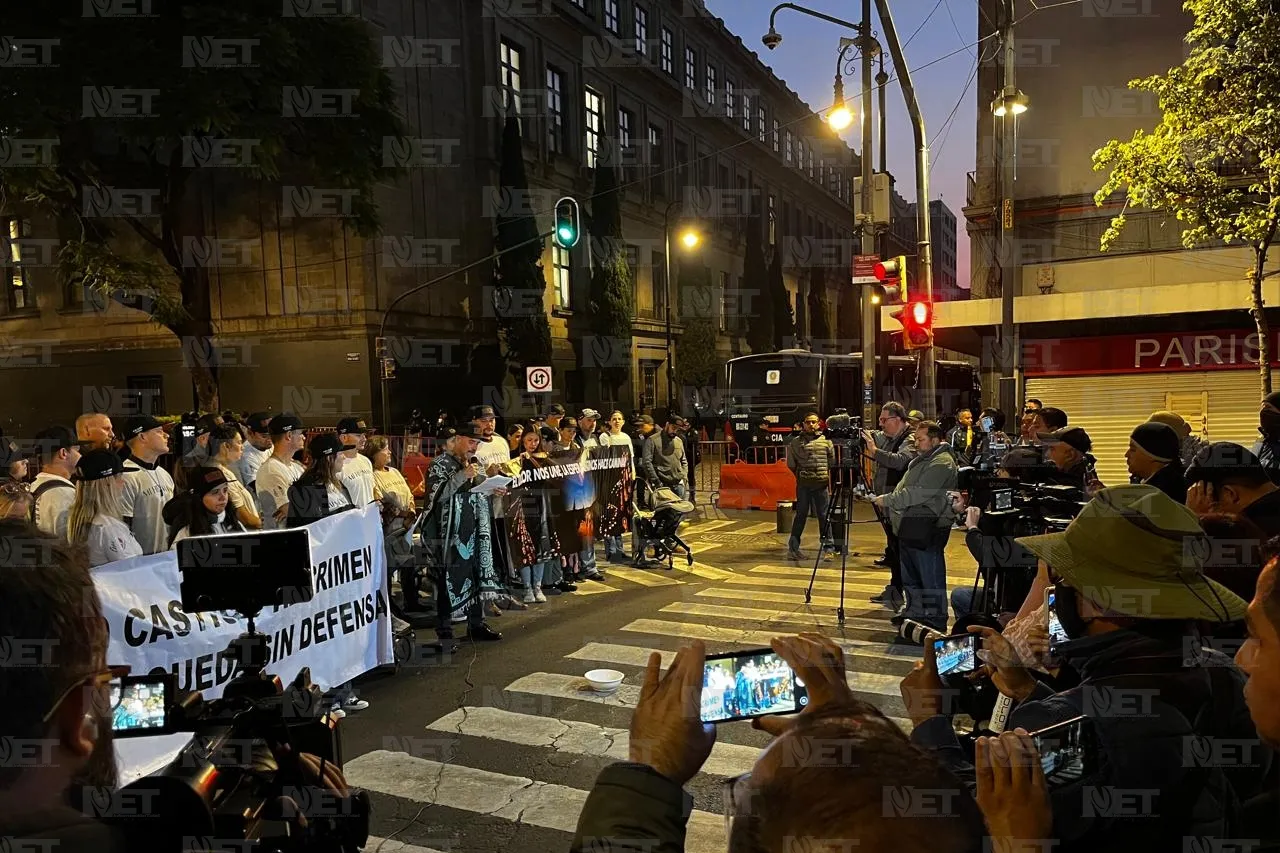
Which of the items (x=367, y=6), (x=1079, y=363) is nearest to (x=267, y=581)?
(x=1079, y=363)

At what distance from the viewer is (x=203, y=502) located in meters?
5.44

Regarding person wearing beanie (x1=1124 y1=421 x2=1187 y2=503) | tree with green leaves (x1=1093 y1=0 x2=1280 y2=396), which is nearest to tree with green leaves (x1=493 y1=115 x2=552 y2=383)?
tree with green leaves (x1=1093 y1=0 x2=1280 y2=396)

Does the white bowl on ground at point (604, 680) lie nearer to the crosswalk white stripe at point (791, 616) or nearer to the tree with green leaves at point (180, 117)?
the crosswalk white stripe at point (791, 616)

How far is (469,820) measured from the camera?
4227mm

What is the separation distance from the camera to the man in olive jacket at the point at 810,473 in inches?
433

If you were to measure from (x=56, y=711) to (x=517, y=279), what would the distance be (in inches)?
994

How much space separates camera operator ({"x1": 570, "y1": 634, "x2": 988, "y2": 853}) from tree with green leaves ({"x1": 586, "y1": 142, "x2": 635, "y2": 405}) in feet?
95.4

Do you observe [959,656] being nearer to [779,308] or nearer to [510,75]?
[510,75]

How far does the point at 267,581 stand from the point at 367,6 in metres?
23.2

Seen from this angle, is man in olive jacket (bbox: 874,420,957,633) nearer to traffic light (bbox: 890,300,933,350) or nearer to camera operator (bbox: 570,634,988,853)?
traffic light (bbox: 890,300,933,350)

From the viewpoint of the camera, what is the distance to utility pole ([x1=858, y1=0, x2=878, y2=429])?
13.8 metres

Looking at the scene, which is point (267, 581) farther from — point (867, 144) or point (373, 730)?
point (867, 144)

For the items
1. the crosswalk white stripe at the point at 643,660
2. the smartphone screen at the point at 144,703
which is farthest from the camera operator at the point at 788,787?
the crosswalk white stripe at the point at 643,660

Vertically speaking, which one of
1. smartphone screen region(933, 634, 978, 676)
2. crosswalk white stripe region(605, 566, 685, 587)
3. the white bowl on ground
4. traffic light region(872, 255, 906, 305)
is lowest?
crosswalk white stripe region(605, 566, 685, 587)
